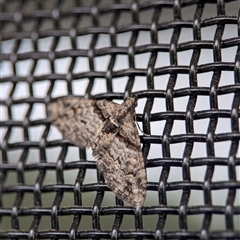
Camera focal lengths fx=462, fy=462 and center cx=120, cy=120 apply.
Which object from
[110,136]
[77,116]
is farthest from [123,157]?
[77,116]

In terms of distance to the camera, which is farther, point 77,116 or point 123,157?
point 77,116

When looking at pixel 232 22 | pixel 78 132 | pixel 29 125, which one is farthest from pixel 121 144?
pixel 232 22

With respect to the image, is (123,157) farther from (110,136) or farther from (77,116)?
(77,116)

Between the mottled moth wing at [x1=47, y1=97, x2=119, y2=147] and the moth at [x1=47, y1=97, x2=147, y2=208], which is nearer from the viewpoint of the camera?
the moth at [x1=47, y1=97, x2=147, y2=208]

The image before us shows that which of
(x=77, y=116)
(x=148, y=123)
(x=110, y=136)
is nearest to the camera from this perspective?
(x=148, y=123)

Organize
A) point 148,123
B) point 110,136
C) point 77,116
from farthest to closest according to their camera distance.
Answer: point 77,116 < point 110,136 < point 148,123
